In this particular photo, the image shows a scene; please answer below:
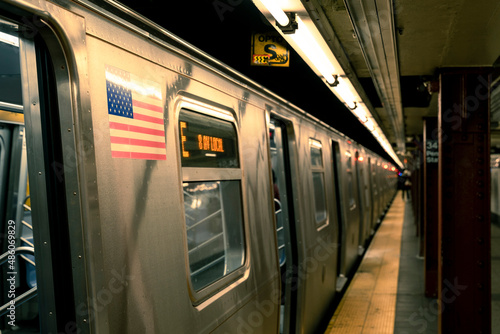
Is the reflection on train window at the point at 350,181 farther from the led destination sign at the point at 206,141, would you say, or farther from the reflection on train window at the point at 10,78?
the led destination sign at the point at 206,141

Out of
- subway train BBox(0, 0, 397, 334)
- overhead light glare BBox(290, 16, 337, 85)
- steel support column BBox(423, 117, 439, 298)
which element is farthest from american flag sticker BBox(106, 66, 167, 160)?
steel support column BBox(423, 117, 439, 298)

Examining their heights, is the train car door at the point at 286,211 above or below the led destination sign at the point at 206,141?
Result: below

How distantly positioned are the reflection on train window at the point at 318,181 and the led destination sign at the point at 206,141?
7.85 ft

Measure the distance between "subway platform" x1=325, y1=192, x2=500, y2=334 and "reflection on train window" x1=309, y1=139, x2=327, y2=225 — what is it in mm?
1108

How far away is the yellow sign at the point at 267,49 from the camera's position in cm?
374

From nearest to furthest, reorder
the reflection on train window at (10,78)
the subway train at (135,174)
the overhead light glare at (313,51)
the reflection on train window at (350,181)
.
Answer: the subway train at (135,174) → the overhead light glare at (313,51) → the reflection on train window at (10,78) → the reflection on train window at (350,181)

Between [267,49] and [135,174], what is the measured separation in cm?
236

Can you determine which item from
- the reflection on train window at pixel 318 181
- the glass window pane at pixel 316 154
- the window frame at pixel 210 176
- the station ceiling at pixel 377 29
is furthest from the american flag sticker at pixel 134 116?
the reflection on train window at pixel 318 181

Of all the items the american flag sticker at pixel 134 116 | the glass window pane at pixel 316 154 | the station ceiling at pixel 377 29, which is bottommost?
the glass window pane at pixel 316 154

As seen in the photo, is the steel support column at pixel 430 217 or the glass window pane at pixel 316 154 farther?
the steel support column at pixel 430 217

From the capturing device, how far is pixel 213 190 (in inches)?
126

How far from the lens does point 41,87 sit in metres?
1.44

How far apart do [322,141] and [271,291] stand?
2.72 meters

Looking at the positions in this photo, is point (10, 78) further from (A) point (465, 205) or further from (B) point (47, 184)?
(A) point (465, 205)
